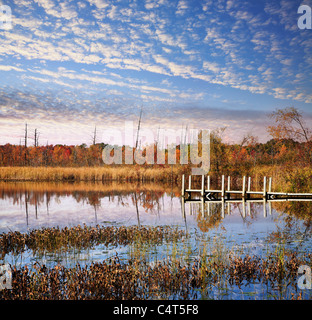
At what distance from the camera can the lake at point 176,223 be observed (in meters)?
9.42

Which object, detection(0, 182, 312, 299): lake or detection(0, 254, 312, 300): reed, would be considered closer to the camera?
detection(0, 254, 312, 300): reed

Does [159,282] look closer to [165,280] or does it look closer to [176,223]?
[165,280]

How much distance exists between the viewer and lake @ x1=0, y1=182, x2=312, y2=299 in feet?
30.9

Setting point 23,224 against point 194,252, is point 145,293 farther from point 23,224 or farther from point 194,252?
point 23,224

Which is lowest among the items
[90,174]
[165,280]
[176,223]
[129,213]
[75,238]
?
[129,213]

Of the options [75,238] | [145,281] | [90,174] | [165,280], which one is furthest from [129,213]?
[90,174]

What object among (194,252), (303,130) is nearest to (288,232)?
(194,252)

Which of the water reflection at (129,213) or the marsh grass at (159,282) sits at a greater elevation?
the marsh grass at (159,282)

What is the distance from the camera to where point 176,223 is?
15.6 meters

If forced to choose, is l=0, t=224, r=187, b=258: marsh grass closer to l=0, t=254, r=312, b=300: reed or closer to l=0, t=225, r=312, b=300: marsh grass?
l=0, t=225, r=312, b=300: marsh grass

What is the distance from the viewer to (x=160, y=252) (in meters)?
9.92

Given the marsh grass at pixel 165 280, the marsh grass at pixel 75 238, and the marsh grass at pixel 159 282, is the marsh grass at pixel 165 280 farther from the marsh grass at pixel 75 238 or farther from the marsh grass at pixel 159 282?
the marsh grass at pixel 75 238

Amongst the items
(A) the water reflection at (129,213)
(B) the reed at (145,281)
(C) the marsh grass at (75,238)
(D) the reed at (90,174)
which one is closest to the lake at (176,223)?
(A) the water reflection at (129,213)

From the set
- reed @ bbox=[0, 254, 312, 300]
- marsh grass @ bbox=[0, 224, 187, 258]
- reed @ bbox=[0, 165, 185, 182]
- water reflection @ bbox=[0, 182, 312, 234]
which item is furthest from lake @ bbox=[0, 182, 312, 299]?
reed @ bbox=[0, 165, 185, 182]
